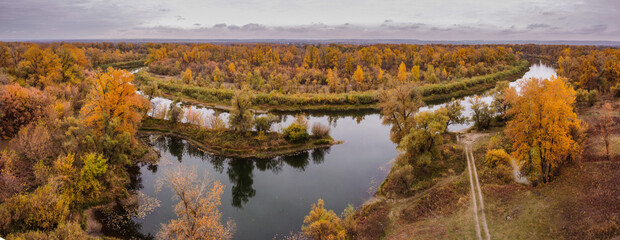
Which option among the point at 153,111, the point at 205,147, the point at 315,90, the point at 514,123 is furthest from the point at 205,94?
the point at 514,123

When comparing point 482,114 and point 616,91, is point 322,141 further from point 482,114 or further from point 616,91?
point 616,91

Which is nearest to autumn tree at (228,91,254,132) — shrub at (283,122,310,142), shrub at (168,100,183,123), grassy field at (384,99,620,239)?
shrub at (283,122,310,142)

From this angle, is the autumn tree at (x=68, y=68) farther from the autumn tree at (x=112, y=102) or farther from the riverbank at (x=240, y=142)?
the autumn tree at (x=112, y=102)

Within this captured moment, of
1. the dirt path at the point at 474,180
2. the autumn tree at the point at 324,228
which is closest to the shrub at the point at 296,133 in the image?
the dirt path at the point at 474,180

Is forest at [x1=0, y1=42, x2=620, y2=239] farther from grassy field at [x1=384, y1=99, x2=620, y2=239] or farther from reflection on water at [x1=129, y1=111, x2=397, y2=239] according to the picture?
reflection on water at [x1=129, y1=111, x2=397, y2=239]

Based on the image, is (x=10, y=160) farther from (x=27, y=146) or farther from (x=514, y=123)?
(x=514, y=123)
